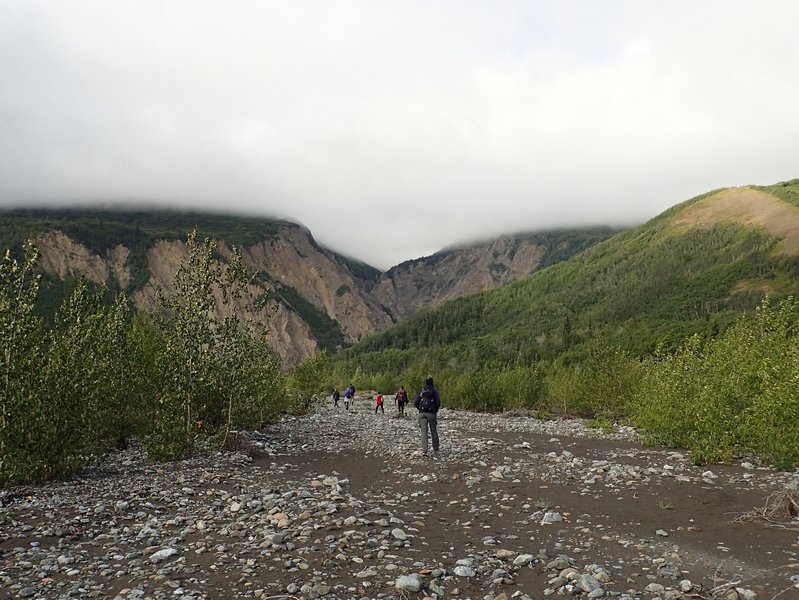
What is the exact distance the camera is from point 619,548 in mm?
11023

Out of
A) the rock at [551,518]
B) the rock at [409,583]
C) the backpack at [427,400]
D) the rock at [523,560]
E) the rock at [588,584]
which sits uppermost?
the backpack at [427,400]

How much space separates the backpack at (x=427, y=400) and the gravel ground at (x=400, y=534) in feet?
10.4

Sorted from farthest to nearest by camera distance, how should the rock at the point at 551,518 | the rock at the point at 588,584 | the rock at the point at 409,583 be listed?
the rock at the point at 551,518
the rock at the point at 409,583
the rock at the point at 588,584

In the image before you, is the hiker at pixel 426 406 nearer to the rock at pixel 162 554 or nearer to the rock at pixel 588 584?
the rock at pixel 162 554

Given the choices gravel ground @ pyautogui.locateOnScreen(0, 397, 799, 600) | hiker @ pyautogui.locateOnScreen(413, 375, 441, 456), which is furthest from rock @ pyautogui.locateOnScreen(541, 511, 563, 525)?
hiker @ pyautogui.locateOnScreen(413, 375, 441, 456)

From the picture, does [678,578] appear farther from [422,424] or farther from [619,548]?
[422,424]

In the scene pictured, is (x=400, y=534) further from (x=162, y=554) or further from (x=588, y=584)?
(x=162, y=554)

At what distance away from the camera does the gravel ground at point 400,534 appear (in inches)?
357

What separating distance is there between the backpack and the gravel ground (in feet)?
10.4

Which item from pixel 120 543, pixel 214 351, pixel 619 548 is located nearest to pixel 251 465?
pixel 214 351

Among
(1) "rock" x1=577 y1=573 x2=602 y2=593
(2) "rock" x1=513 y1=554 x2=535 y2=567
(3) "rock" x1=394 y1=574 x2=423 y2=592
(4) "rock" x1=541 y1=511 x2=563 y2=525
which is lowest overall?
(4) "rock" x1=541 y1=511 x2=563 y2=525

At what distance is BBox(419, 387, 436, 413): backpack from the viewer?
24.0m

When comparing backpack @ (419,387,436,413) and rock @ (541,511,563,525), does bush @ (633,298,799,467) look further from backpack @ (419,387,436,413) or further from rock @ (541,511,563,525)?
backpack @ (419,387,436,413)

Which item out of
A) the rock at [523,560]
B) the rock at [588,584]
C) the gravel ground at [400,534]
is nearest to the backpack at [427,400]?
the gravel ground at [400,534]
